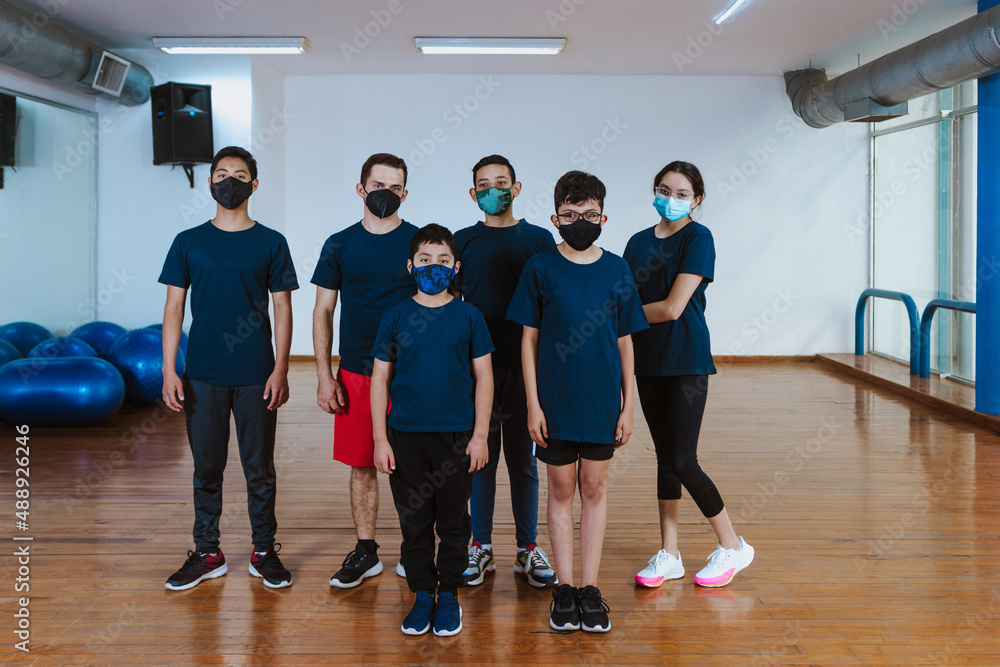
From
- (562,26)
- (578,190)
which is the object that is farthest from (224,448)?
(562,26)

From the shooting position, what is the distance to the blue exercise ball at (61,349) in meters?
5.52

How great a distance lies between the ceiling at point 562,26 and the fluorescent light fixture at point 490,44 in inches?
3.4

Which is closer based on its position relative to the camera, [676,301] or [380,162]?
[676,301]

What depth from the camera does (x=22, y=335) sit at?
582 cm

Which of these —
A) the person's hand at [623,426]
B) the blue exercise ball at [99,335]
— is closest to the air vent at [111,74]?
the blue exercise ball at [99,335]

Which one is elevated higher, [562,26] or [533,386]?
[562,26]

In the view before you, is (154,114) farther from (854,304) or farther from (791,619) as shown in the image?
(854,304)

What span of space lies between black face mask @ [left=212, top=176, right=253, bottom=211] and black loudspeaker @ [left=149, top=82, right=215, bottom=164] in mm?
4560

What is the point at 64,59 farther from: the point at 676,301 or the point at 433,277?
the point at 676,301

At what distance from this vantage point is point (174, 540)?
3.18 metres

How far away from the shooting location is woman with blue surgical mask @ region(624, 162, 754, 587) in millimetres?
2555

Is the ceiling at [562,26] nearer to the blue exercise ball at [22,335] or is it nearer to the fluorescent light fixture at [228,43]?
the fluorescent light fixture at [228,43]

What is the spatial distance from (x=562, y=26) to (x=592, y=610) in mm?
5058

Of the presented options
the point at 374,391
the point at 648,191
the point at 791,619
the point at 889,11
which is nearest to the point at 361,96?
the point at 648,191
